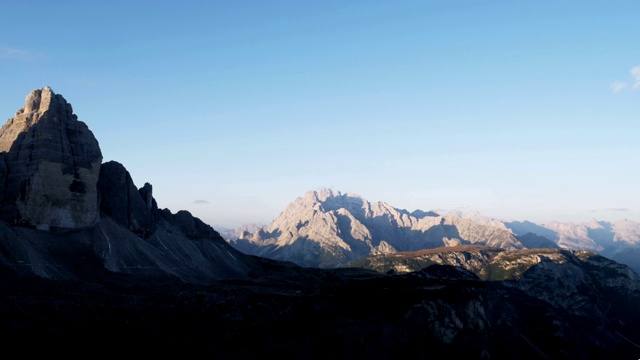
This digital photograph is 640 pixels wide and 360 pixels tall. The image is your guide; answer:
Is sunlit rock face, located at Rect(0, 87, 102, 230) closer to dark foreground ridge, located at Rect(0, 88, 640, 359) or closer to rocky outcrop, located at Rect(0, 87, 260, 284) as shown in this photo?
rocky outcrop, located at Rect(0, 87, 260, 284)

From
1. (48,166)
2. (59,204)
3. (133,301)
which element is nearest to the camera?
(133,301)

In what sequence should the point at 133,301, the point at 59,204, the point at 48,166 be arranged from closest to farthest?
1. the point at 133,301
2. the point at 48,166
3. the point at 59,204

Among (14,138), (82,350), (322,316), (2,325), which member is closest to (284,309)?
(322,316)

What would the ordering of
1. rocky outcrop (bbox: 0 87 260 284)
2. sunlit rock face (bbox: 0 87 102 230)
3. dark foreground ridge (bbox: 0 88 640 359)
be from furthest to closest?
sunlit rock face (bbox: 0 87 102 230), rocky outcrop (bbox: 0 87 260 284), dark foreground ridge (bbox: 0 88 640 359)

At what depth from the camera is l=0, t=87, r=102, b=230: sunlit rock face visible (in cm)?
16738

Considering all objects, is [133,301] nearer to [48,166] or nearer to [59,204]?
[59,204]

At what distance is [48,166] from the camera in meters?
172

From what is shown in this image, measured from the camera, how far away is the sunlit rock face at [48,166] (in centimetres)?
16738

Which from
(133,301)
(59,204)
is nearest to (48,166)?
(59,204)

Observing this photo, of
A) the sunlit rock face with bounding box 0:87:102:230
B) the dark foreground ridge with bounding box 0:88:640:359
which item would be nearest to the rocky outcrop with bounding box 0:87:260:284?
the sunlit rock face with bounding box 0:87:102:230

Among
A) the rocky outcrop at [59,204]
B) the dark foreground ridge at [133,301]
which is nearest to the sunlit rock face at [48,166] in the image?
the rocky outcrop at [59,204]

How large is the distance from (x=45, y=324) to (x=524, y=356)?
535 feet

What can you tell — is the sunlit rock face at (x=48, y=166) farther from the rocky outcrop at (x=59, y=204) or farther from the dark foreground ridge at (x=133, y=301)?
the dark foreground ridge at (x=133, y=301)

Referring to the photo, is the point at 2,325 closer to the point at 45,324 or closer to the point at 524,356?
the point at 45,324
